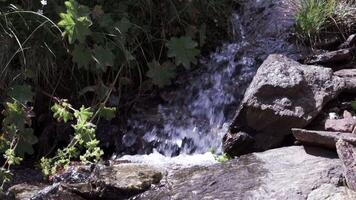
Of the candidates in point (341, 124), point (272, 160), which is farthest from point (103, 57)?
point (341, 124)

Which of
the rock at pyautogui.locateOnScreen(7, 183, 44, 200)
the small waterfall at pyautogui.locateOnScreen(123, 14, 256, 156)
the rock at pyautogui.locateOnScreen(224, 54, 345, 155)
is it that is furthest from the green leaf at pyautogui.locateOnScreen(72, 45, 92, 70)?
the rock at pyautogui.locateOnScreen(224, 54, 345, 155)

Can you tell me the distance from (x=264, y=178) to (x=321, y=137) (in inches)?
16.5

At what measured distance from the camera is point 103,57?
427 centimetres

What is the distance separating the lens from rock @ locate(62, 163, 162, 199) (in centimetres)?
330

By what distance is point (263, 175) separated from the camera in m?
3.07

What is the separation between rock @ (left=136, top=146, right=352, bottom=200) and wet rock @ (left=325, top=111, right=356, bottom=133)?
259 millimetres

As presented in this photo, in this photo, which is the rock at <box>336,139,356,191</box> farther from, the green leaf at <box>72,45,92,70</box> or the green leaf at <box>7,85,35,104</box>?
the green leaf at <box>7,85,35,104</box>

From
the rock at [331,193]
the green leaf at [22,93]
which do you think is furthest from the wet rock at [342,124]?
the green leaf at [22,93]

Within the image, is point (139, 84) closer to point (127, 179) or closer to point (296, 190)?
point (127, 179)

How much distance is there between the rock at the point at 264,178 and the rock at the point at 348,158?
44 millimetres

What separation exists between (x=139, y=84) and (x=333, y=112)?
158 centimetres

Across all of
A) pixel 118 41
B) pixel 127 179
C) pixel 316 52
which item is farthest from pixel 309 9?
pixel 127 179

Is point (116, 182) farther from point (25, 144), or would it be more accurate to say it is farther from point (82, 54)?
point (82, 54)

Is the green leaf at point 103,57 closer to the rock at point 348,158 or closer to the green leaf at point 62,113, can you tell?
the green leaf at point 62,113
